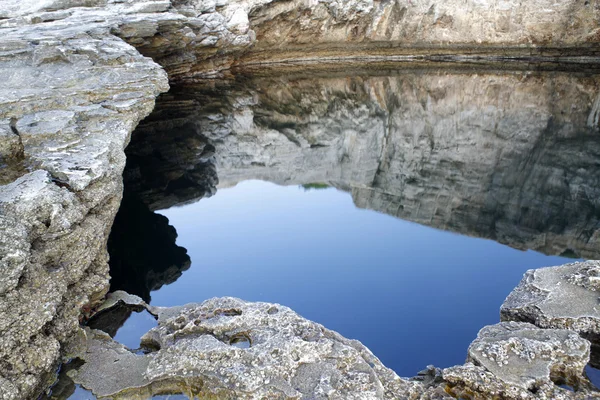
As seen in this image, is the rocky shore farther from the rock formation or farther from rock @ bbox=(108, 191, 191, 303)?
rock @ bbox=(108, 191, 191, 303)

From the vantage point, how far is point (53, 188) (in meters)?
3.62

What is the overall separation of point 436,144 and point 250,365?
24.9 ft

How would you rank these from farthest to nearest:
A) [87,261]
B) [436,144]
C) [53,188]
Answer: [436,144]
[87,261]
[53,188]

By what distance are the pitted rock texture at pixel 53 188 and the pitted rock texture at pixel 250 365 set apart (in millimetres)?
416

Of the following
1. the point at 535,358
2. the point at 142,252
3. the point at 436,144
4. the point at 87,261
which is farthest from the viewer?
the point at 436,144

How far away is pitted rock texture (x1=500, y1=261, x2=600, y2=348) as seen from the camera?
144 inches

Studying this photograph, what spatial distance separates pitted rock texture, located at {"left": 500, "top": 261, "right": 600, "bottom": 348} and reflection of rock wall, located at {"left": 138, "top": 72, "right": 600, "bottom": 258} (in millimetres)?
1898

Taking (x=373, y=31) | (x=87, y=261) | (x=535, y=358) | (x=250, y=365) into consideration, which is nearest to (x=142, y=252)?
(x=87, y=261)

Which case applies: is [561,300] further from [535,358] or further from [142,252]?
[142,252]

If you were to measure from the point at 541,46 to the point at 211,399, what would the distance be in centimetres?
1798

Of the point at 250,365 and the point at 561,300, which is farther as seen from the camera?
the point at 561,300

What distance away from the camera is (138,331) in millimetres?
4016

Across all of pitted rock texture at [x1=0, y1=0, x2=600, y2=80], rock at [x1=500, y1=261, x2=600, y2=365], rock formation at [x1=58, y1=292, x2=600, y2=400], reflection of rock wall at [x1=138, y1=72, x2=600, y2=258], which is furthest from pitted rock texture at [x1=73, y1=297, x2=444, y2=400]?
pitted rock texture at [x1=0, y1=0, x2=600, y2=80]

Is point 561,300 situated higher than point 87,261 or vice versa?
point 561,300
